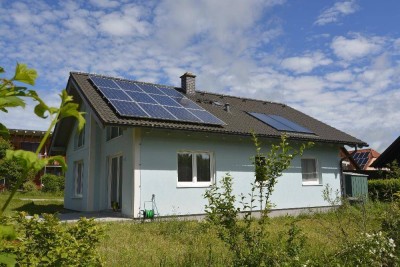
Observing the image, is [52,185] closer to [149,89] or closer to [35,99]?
[149,89]

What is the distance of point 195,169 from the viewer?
13.5 m

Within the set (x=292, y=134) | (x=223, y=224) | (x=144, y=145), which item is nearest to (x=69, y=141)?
(x=144, y=145)

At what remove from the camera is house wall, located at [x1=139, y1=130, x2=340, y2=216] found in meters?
12.4

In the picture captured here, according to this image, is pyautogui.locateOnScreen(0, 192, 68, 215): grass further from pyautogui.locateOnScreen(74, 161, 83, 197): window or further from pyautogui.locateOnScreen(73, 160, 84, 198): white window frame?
pyautogui.locateOnScreen(74, 161, 83, 197): window

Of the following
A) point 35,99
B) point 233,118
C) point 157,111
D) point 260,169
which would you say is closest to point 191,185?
point 157,111

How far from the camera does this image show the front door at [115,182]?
547 inches

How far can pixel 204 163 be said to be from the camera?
13758 millimetres

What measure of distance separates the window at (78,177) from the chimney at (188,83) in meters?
6.14

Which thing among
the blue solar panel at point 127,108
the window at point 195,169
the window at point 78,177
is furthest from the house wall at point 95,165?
the window at point 195,169

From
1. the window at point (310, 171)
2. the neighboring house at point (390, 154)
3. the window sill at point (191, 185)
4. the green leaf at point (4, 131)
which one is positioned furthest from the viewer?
the window at point (310, 171)

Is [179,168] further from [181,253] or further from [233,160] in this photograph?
[181,253]

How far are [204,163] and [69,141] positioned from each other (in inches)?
360

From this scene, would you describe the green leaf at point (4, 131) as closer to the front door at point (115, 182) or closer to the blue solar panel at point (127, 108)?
the blue solar panel at point (127, 108)

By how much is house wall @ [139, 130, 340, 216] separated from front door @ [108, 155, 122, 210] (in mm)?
2128
